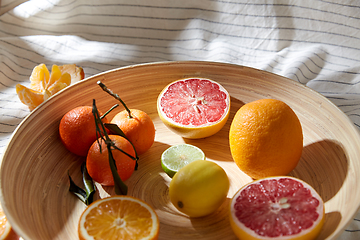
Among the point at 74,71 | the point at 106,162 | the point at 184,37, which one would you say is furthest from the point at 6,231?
the point at 184,37

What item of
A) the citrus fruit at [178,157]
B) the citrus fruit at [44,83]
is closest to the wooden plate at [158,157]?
the citrus fruit at [178,157]

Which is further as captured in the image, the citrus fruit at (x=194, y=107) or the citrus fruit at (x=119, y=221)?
the citrus fruit at (x=194, y=107)

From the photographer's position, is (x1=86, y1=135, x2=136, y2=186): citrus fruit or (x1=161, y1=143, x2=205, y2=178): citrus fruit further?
(x1=161, y1=143, x2=205, y2=178): citrus fruit

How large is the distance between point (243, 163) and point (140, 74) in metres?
0.73

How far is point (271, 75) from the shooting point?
1.59m

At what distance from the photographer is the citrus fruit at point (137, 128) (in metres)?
1.36

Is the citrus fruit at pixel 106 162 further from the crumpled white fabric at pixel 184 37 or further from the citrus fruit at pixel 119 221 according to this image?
the crumpled white fabric at pixel 184 37

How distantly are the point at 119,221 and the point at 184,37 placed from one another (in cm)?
167

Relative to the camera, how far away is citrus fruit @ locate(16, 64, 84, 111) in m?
1.77

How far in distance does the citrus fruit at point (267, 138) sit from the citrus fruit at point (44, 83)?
1035 millimetres

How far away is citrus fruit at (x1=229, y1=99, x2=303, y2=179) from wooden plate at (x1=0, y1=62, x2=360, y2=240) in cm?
16

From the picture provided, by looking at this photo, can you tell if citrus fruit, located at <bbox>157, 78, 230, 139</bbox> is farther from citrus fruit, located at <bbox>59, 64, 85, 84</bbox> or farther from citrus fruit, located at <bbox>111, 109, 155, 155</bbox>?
citrus fruit, located at <bbox>59, 64, 85, 84</bbox>

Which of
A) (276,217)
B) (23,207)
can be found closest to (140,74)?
(23,207)

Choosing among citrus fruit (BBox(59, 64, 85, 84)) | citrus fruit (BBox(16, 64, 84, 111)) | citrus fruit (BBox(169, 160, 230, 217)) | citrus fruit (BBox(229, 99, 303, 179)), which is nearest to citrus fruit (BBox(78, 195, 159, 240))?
citrus fruit (BBox(169, 160, 230, 217))
